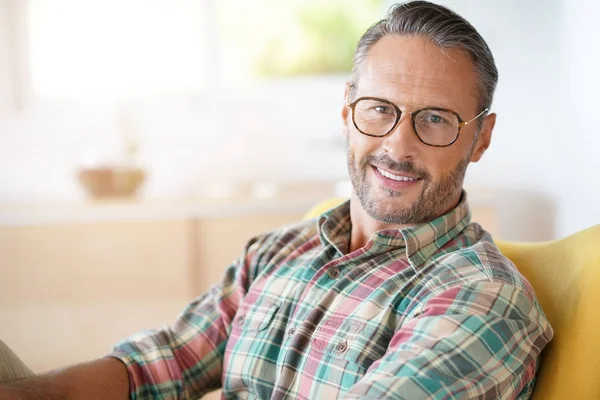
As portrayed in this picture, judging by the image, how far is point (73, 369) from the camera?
50.4 inches

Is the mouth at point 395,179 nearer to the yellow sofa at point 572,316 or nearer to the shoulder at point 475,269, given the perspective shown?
the shoulder at point 475,269

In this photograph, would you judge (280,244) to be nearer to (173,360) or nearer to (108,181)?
(173,360)

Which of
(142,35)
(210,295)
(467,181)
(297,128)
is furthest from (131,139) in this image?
(210,295)

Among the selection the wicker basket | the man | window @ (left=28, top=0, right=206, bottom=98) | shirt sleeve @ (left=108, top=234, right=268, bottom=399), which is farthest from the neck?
window @ (left=28, top=0, right=206, bottom=98)

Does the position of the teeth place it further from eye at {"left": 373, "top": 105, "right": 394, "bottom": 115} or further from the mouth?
eye at {"left": 373, "top": 105, "right": 394, "bottom": 115}

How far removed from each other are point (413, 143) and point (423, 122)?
0.04 m

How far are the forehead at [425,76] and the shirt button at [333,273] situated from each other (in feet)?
1.05

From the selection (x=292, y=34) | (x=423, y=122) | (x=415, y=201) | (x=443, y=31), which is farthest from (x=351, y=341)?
(x=292, y=34)

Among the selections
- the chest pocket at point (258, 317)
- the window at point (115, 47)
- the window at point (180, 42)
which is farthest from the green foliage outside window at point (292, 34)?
the chest pocket at point (258, 317)

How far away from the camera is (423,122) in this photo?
125 centimetres

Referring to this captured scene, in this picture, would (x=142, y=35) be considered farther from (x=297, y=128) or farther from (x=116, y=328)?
(x=116, y=328)

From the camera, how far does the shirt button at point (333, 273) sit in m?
1.26

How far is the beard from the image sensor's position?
125 cm

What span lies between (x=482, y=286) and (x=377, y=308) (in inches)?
7.6
